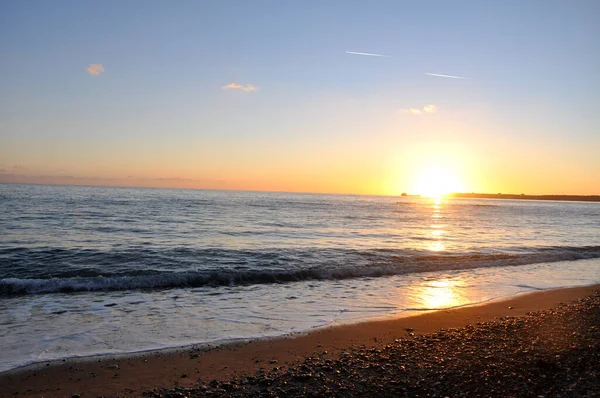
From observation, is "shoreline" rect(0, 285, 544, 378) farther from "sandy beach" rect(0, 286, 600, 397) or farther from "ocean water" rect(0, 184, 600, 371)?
"ocean water" rect(0, 184, 600, 371)

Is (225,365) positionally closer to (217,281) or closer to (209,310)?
(209,310)

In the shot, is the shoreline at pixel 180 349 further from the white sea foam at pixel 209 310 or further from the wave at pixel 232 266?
the wave at pixel 232 266

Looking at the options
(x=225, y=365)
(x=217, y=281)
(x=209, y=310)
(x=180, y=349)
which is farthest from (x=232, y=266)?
(x=225, y=365)

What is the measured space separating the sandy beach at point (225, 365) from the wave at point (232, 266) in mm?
7119

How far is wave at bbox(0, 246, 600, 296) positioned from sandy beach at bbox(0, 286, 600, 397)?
7119 millimetres

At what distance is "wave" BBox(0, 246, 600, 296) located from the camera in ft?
47.2

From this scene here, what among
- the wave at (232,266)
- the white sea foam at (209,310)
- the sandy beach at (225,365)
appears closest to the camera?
the sandy beach at (225,365)

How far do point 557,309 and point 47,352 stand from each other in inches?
480

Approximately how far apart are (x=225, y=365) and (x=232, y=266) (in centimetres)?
1119

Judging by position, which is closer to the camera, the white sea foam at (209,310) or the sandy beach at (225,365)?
the sandy beach at (225,365)

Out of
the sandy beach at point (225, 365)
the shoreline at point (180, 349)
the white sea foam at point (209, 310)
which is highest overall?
the sandy beach at point (225, 365)

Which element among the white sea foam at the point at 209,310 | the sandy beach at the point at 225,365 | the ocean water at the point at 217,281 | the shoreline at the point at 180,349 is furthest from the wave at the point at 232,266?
the sandy beach at the point at 225,365

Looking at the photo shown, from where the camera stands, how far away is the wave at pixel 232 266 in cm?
1440

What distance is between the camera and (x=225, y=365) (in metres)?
7.15
